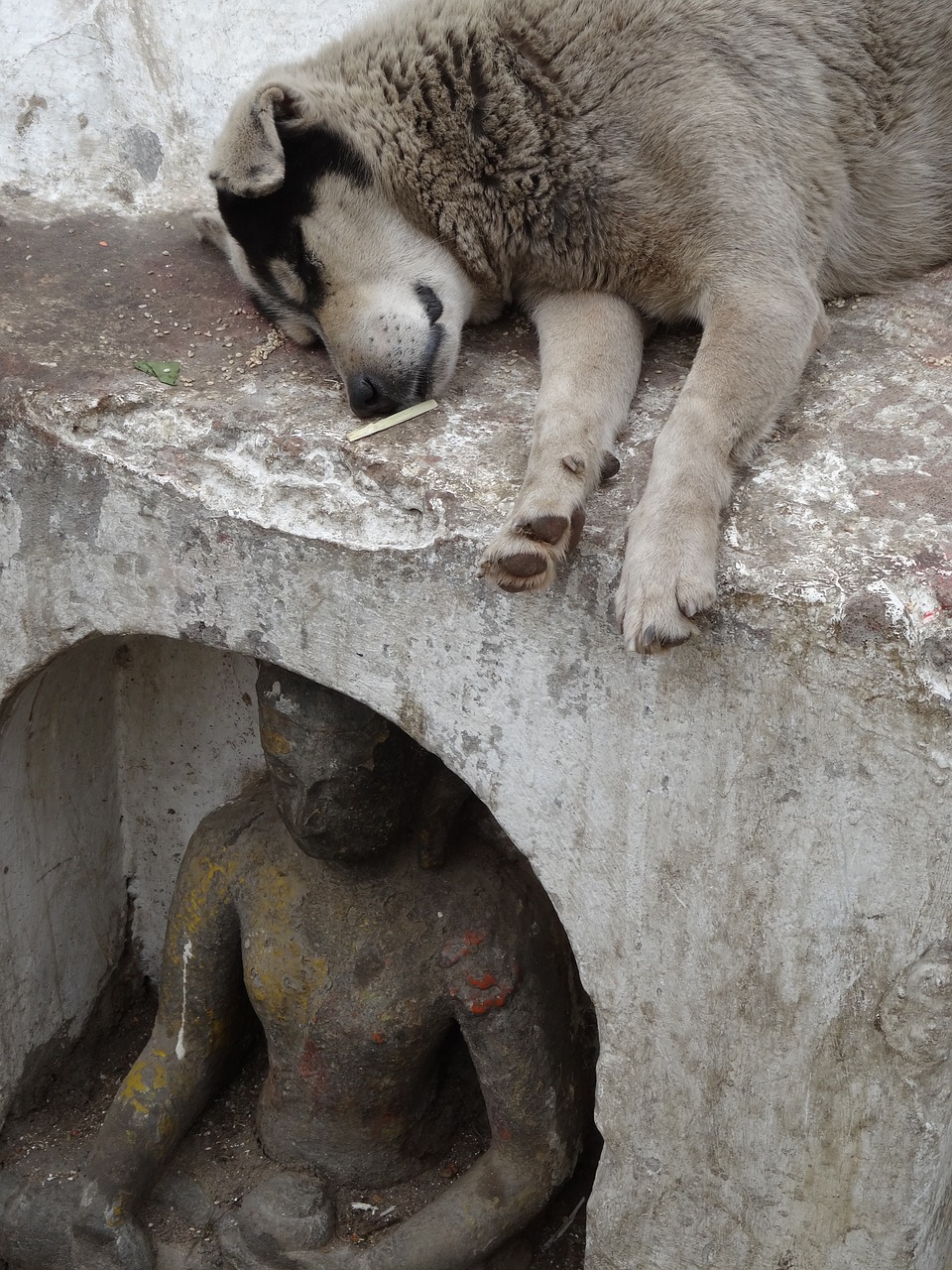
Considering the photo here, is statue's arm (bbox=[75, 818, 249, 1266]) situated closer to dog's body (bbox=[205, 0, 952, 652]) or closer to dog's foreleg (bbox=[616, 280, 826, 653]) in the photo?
dog's body (bbox=[205, 0, 952, 652])

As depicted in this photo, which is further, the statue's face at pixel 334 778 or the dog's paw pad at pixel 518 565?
the statue's face at pixel 334 778

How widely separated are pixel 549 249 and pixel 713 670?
1.10 meters

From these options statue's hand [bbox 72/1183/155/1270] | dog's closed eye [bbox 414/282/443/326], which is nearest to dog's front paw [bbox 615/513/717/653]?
dog's closed eye [bbox 414/282/443/326]

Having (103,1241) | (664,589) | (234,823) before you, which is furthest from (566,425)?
(103,1241)

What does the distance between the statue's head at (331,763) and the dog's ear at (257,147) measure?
3.16 feet

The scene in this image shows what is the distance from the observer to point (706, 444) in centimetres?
225

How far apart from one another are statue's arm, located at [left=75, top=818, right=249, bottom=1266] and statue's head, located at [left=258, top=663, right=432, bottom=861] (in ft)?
1.32

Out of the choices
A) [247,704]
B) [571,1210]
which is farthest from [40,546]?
[571,1210]

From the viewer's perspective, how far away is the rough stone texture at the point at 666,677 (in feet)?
6.79

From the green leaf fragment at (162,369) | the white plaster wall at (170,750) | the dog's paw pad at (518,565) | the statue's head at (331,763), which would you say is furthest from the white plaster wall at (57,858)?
the dog's paw pad at (518,565)

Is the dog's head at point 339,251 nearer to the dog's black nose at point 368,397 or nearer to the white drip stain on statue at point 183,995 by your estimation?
the dog's black nose at point 368,397

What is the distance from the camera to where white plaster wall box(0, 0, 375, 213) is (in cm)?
356

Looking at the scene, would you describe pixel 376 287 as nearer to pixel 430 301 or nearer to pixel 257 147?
pixel 430 301

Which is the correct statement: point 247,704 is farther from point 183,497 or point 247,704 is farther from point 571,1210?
point 571,1210
